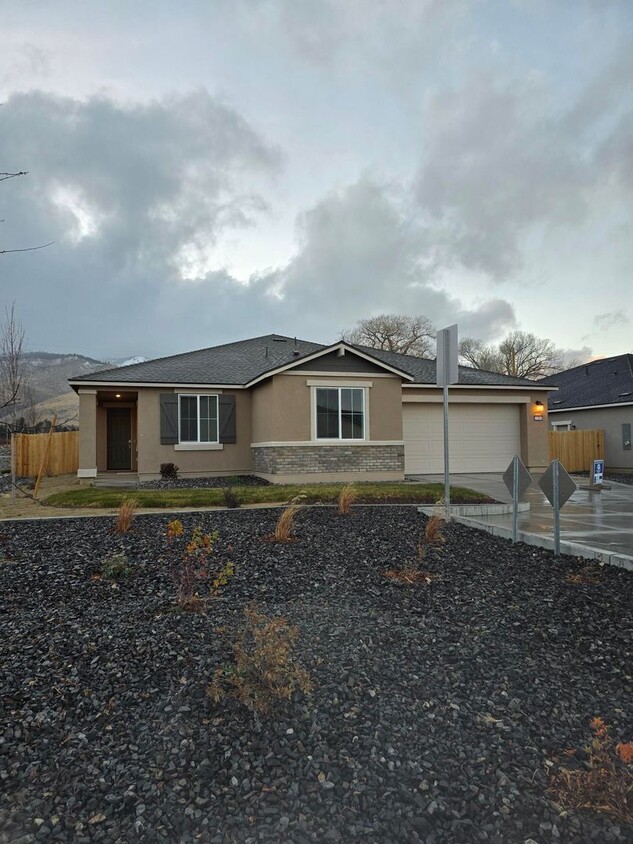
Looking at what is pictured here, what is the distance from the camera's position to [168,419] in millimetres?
15172

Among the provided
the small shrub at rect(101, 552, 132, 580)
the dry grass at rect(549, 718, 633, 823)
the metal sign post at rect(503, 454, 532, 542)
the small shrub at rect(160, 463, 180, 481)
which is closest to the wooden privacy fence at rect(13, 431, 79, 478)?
the small shrub at rect(160, 463, 180, 481)

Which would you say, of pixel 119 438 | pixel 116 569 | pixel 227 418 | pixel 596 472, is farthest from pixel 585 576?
pixel 119 438

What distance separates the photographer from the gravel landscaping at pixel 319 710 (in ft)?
6.92

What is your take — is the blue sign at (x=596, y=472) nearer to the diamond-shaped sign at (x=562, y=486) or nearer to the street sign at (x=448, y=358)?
the street sign at (x=448, y=358)

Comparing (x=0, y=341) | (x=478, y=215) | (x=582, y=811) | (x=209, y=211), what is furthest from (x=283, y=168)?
(x=582, y=811)

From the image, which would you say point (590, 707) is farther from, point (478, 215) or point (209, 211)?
point (209, 211)

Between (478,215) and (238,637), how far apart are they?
16.1 m

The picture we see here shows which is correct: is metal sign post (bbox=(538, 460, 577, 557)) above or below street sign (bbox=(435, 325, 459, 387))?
below

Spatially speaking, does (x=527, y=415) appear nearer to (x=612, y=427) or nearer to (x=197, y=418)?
(x=612, y=427)

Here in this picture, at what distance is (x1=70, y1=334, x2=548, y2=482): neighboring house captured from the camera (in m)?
14.0

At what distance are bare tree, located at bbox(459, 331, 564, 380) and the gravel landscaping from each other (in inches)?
1600

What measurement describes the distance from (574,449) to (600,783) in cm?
1981

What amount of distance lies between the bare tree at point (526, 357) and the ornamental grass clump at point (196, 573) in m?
40.7

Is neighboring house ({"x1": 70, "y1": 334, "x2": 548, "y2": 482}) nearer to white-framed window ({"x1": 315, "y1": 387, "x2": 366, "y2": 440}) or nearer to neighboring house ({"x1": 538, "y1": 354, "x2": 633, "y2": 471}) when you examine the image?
white-framed window ({"x1": 315, "y1": 387, "x2": 366, "y2": 440})
